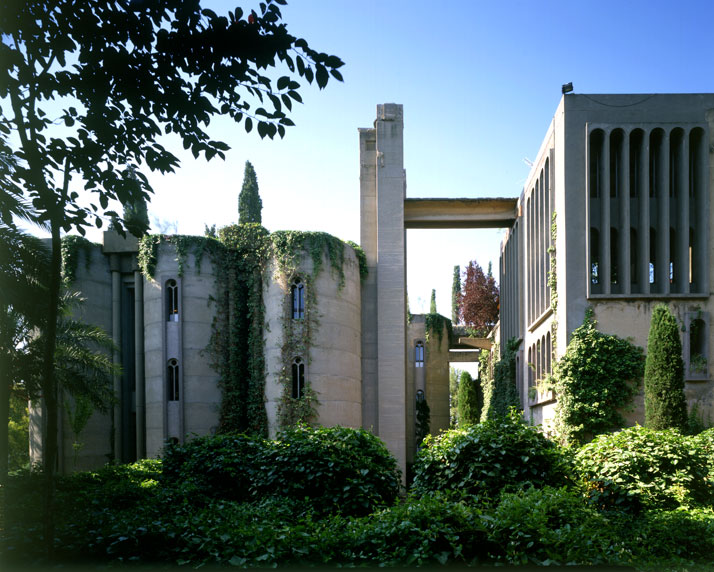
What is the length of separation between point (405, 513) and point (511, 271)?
24917 mm

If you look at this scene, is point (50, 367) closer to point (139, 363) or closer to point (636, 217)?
point (636, 217)

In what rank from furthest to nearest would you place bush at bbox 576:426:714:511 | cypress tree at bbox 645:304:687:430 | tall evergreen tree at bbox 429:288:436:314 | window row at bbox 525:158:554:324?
tall evergreen tree at bbox 429:288:436:314 < window row at bbox 525:158:554:324 < cypress tree at bbox 645:304:687:430 < bush at bbox 576:426:714:511

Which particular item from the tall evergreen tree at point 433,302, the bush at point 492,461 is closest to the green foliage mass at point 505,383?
the bush at point 492,461

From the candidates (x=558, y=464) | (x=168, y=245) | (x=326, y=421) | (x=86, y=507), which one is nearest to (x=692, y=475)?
(x=558, y=464)

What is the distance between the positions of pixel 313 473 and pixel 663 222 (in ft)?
46.3

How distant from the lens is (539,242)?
76.5 feet

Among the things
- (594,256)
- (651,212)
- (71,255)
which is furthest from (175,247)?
(651,212)

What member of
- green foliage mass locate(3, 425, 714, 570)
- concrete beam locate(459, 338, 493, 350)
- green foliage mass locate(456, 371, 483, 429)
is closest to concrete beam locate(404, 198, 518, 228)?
concrete beam locate(459, 338, 493, 350)

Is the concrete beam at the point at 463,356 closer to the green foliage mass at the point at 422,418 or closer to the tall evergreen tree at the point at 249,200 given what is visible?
the green foliage mass at the point at 422,418

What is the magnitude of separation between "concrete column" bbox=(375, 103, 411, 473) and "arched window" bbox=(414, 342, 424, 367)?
14.4 meters

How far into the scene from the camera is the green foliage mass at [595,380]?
720 inches

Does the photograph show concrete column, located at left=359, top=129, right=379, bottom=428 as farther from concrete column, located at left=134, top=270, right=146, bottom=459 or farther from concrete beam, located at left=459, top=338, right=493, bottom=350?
concrete beam, located at left=459, top=338, right=493, bottom=350

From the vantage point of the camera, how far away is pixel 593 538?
256 inches

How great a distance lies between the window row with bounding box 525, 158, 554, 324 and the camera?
21.9 metres
